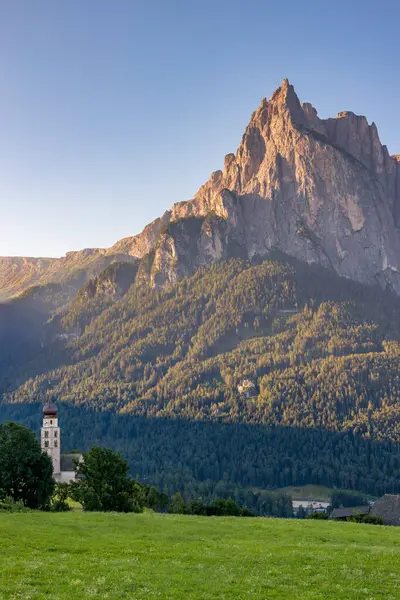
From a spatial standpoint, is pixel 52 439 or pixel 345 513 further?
pixel 345 513

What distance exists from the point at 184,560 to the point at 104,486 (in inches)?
1746

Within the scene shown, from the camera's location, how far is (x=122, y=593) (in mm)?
33250

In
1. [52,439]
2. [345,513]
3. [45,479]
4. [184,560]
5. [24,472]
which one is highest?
[52,439]

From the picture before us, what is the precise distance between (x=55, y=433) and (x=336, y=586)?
379ft

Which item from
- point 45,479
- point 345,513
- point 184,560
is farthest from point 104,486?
point 345,513

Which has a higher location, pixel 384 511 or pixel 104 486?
pixel 104 486

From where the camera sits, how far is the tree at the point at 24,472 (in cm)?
7881

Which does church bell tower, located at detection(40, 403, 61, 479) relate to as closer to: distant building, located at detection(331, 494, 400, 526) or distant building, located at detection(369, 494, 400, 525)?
distant building, located at detection(331, 494, 400, 526)

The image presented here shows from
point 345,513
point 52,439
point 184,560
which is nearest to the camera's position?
point 184,560

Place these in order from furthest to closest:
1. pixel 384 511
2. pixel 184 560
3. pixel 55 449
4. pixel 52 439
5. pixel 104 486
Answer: pixel 52 439 → pixel 384 511 → pixel 55 449 → pixel 104 486 → pixel 184 560

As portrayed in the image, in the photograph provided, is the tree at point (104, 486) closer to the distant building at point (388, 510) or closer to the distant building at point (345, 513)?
the distant building at point (345, 513)

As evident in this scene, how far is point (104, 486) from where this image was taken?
8500 centimetres

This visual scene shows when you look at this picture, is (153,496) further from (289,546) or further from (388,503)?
(289,546)

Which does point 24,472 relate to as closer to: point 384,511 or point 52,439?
point 52,439
